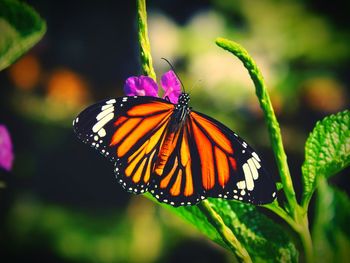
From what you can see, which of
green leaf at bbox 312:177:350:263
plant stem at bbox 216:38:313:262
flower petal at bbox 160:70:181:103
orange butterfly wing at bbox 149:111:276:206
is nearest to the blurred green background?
orange butterfly wing at bbox 149:111:276:206

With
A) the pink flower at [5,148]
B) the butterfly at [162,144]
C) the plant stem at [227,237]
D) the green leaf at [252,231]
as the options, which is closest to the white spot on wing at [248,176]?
the butterfly at [162,144]

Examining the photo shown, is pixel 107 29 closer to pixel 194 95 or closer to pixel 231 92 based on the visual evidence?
pixel 194 95

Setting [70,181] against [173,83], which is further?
[70,181]

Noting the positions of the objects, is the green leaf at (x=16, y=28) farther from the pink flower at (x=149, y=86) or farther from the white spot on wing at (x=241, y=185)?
the white spot on wing at (x=241, y=185)

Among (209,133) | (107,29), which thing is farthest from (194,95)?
(209,133)

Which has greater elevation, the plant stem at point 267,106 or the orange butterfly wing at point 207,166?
the plant stem at point 267,106

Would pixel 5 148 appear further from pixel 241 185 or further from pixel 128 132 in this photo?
pixel 241 185

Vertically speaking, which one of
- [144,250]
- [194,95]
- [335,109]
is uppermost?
[335,109]
